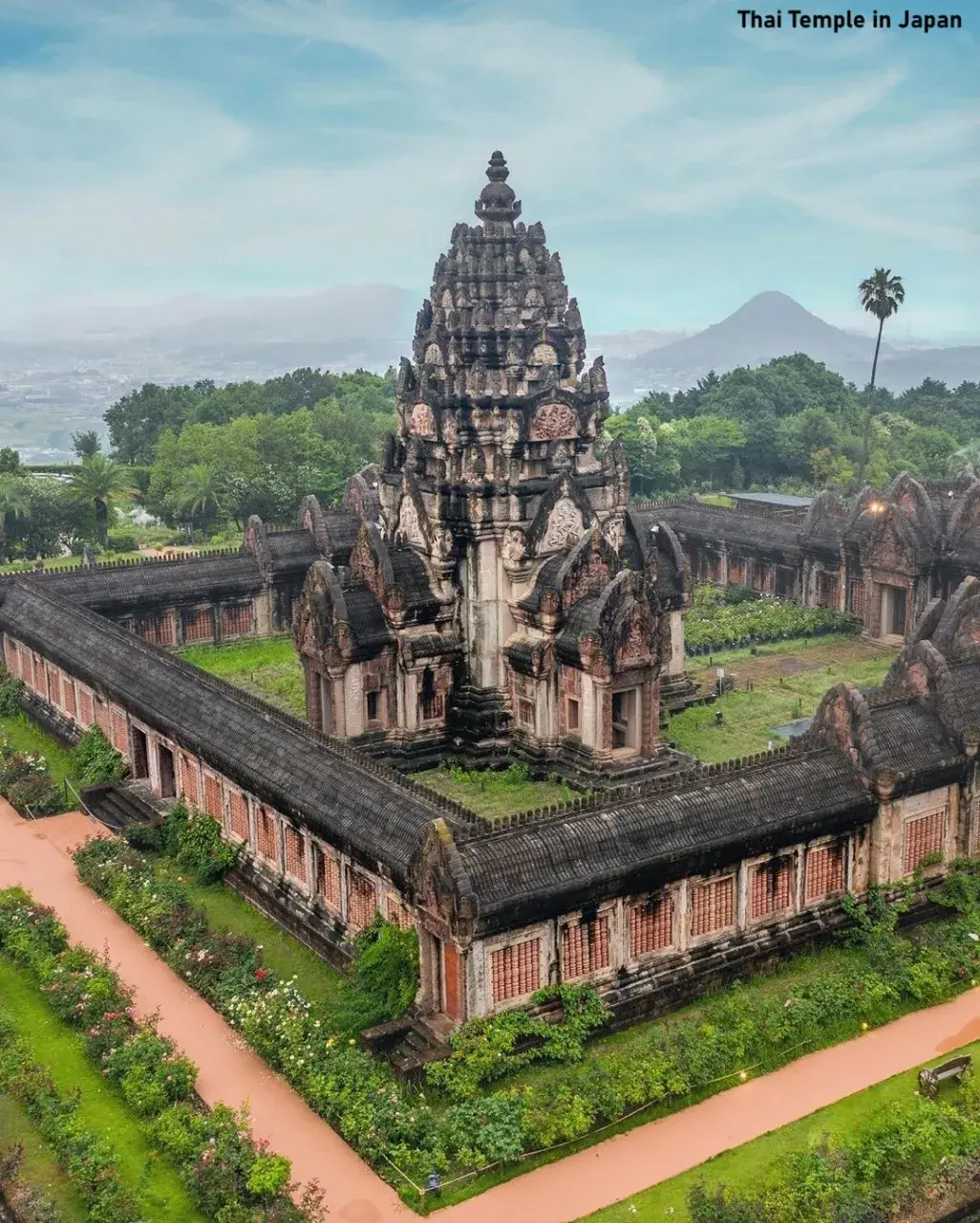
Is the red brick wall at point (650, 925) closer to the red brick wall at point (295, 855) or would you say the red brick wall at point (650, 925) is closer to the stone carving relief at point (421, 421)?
the red brick wall at point (295, 855)

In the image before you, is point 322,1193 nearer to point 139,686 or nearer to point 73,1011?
point 73,1011

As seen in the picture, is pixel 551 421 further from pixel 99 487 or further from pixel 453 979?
pixel 99 487

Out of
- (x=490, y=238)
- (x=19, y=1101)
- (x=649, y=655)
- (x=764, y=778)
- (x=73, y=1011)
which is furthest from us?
(x=490, y=238)

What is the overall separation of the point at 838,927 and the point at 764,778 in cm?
346

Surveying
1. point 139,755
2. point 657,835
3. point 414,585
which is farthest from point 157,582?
point 657,835

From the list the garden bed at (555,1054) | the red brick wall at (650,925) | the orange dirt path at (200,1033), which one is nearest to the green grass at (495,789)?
the red brick wall at (650,925)

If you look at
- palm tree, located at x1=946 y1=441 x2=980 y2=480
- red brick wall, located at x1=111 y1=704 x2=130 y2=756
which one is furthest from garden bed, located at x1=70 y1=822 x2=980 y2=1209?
palm tree, located at x1=946 y1=441 x2=980 y2=480

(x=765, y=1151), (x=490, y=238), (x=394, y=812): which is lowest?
(x=765, y=1151)

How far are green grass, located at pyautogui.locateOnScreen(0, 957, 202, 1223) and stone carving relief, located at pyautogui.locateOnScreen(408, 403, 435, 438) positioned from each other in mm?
17915

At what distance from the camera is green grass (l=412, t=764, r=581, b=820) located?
34250 mm

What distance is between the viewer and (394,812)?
25.8m

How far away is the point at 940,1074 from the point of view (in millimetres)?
21844

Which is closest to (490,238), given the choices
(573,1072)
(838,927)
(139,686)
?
(139,686)

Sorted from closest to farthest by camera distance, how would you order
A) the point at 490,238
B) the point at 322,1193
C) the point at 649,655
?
the point at 322,1193 → the point at 649,655 → the point at 490,238
